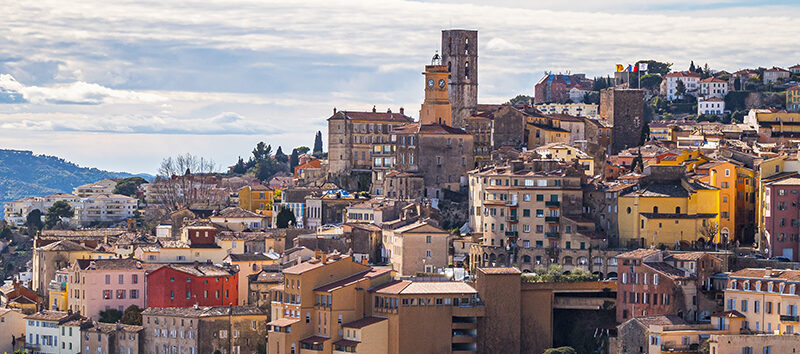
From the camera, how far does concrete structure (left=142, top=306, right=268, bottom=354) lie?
231ft

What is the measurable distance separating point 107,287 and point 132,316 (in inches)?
98.1

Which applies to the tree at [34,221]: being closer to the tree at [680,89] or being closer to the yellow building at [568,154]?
the yellow building at [568,154]

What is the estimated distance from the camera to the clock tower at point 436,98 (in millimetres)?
94125

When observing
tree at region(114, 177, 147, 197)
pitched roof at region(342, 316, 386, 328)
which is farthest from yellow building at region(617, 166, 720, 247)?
tree at region(114, 177, 147, 197)

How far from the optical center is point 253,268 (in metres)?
79.0

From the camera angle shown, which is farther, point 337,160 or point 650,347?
point 337,160

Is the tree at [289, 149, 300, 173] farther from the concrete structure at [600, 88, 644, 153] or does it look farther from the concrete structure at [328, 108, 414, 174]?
the concrete structure at [600, 88, 644, 153]

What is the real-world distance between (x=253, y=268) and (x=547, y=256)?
16051 millimetres

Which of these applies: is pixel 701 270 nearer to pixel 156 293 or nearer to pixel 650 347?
pixel 650 347

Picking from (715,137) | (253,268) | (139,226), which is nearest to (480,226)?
(253,268)

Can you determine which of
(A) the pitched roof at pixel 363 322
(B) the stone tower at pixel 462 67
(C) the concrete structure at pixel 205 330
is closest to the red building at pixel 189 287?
(C) the concrete structure at pixel 205 330

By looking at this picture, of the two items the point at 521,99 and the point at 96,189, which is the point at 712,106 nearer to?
the point at 521,99

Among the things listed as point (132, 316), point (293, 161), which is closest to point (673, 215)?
point (132, 316)

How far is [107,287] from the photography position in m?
77.1
